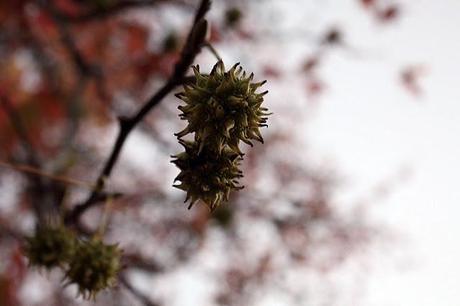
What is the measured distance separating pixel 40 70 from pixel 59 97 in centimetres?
97

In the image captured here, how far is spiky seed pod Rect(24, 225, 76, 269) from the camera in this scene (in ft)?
7.15

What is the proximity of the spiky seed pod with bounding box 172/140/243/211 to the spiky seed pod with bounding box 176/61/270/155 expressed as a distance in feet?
0.14

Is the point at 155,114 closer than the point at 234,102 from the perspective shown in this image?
No

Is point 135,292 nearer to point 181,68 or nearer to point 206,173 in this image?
point 181,68

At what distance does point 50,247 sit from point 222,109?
136 cm

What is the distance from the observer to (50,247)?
7.22 feet

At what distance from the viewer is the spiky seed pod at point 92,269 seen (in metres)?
1.96

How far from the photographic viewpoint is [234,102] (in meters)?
1.23

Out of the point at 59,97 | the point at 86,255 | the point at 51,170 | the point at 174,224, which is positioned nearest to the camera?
the point at 86,255

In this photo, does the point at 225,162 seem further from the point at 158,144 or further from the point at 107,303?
the point at 107,303

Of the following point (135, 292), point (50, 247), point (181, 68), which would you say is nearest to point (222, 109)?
point (181, 68)

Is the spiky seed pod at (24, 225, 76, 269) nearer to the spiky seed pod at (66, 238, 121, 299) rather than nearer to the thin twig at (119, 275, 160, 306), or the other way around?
the spiky seed pod at (66, 238, 121, 299)

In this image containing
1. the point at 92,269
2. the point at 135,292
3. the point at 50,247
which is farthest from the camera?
the point at 135,292

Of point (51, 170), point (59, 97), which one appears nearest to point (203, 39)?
point (51, 170)
